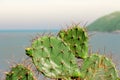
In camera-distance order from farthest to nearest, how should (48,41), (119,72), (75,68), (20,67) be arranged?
1. (119,72)
2. (75,68)
3. (48,41)
4. (20,67)

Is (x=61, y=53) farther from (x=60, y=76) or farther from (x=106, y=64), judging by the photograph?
(x=106, y=64)

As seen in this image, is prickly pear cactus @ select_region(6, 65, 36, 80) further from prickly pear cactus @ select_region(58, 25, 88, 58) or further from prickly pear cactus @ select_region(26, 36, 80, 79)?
prickly pear cactus @ select_region(58, 25, 88, 58)

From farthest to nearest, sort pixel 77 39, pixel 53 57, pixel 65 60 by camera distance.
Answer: pixel 77 39 < pixel 65 60 < pixel 53 57

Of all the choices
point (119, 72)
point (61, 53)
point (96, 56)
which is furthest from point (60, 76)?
point (119, 72)

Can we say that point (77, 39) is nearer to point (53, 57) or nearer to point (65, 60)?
point (65, 60)

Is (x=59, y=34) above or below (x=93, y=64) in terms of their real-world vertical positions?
above

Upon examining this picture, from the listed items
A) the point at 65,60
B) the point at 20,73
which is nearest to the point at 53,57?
the point at 65,60
